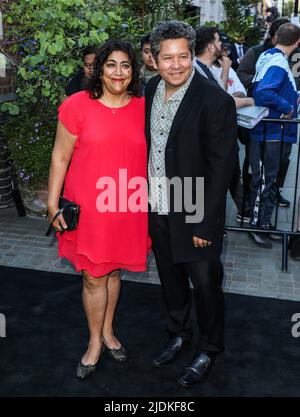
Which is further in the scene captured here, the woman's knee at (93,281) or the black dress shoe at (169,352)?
the black dress shoe at (169,352)

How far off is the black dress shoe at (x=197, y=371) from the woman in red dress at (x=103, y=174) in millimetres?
591

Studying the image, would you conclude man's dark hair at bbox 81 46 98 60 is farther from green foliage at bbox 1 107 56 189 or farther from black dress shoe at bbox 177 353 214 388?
black dress shoe at bbox 177 353 214 388

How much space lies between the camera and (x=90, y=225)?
3117mm

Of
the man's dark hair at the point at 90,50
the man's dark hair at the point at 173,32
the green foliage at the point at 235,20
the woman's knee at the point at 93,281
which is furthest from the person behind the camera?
the green foliage at the point at 235,20

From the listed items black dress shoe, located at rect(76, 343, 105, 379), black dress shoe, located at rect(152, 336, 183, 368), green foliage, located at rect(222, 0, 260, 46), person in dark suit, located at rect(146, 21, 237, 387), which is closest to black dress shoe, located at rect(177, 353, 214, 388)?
person in dark suit, located at rect(146, 21, 237, 387)

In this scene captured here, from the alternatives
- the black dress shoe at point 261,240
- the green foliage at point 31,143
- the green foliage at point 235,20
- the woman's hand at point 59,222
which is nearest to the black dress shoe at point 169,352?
the woman's hand at point 59,222

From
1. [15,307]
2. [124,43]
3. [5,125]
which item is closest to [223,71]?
[5,125]

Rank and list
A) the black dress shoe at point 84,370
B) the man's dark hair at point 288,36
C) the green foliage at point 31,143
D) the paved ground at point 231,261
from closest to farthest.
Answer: the black dress shoe at point 84,370
the paved ground at point 231,261
the man's dark hair at point 288,36
the green foliage at point 31,143

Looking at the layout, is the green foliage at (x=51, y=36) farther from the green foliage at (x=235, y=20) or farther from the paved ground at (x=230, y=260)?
the green foliage at (x=235, y=20)

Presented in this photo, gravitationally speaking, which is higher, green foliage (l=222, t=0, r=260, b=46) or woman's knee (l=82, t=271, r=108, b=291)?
green foliage (l=222, t=0, r=260, b=46)

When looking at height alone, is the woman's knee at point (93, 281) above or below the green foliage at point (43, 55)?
below

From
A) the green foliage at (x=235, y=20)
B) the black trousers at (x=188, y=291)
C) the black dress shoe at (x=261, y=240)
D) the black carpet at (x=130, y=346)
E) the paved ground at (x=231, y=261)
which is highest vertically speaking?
the green foliage at (x=235, y=20)

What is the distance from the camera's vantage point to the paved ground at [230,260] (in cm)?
463

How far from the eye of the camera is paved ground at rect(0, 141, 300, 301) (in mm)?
4633
